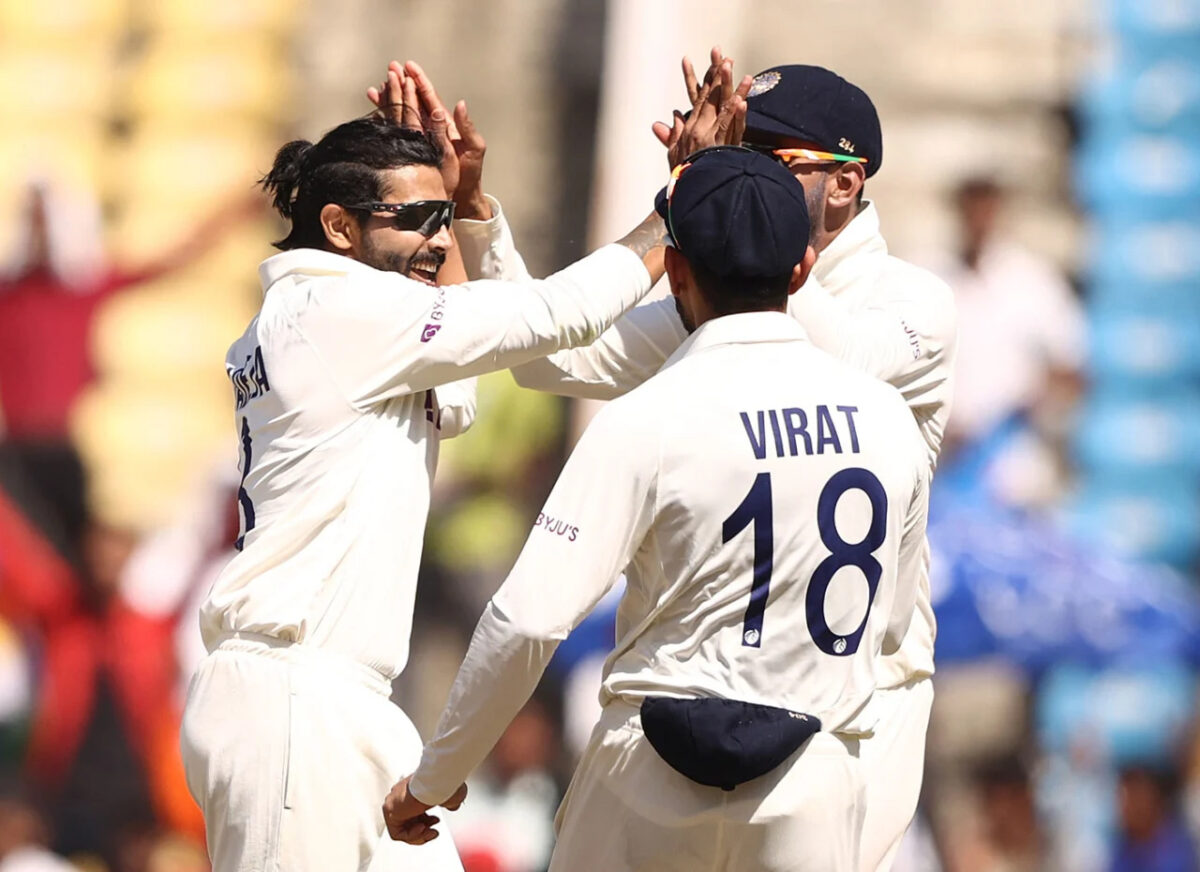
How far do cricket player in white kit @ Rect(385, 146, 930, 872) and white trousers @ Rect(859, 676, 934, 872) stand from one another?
696mm

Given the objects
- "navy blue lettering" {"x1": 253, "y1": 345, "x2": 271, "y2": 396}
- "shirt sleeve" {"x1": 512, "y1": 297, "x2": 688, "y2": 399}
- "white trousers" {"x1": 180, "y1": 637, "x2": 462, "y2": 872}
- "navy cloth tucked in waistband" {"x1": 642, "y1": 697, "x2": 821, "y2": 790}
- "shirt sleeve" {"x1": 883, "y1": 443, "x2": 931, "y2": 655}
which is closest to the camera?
"navy cloth tucked in waistband" {"x1": 642, "y1": 697, "x2": 821, "y2": 790}

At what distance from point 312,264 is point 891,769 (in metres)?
1.75

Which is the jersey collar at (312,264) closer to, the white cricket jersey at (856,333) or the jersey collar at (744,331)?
the white cricket jersey at (856,333)

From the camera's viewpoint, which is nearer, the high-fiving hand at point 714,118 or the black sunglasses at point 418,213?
the high-fiving hand at point 714,118

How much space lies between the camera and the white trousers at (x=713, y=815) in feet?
11.4

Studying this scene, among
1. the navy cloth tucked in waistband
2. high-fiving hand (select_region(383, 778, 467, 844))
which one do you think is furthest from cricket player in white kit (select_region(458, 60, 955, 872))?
high-fiving hand (select_region(383, 778, 467, 844))

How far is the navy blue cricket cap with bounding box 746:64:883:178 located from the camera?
14.2ft

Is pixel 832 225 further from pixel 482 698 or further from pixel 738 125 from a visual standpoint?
pixel 482 698

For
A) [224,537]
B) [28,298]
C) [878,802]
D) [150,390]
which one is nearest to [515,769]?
[224,537]

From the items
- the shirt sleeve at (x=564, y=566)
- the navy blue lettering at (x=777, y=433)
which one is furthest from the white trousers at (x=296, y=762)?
the navy blue lettering at (x=777, y=433)

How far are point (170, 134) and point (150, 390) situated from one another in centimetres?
138

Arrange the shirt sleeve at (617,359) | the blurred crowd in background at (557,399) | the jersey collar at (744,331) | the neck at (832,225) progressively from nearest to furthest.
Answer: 1. the jersey collar at (744,331)
2. the neck at (832,225)
3. the shirt sleeve at (617,359)
4. the blurred crowd in background at (557,399)

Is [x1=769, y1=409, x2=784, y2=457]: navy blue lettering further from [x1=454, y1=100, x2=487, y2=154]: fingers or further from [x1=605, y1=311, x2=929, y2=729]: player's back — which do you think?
[x1=454, y1=100, x2=487, y2=154]: fingers

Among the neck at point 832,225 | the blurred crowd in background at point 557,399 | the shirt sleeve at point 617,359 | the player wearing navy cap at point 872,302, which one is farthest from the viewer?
the blurred crowd in background at point 557,399
